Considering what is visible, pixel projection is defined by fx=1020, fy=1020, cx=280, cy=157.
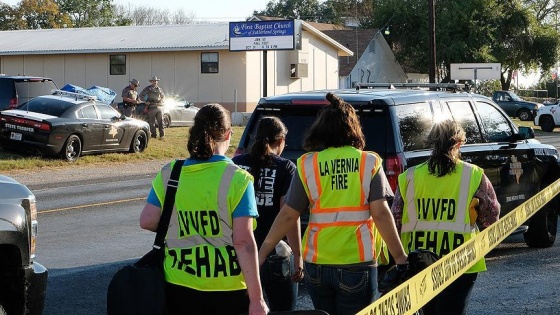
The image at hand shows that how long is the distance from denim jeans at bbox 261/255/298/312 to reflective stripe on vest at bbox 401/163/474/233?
80cm

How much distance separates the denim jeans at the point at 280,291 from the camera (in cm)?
646

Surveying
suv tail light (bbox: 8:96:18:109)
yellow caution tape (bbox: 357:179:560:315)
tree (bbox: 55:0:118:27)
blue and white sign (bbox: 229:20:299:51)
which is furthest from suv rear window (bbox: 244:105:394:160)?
tree (bbox: 55:0:118:27)

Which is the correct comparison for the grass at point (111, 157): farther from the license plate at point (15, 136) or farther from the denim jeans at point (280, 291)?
the denim jeans at point (280, 291)

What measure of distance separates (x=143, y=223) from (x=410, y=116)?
4.64 meters

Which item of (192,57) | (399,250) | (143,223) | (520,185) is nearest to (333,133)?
(399,250)

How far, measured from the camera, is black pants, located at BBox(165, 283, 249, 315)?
494 cm

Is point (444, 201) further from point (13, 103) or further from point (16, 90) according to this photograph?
point (16, 90)

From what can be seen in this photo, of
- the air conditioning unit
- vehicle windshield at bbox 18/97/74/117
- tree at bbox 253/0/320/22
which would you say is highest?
tree at bbox 253/0/320/22

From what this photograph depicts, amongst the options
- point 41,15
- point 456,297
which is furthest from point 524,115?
point 456,297

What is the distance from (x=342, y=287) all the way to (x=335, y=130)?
33.8 inches

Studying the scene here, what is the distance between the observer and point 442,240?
20.4 ft

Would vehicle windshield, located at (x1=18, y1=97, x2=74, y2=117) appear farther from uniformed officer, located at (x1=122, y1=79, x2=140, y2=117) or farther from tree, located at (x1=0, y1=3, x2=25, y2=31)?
tree, located at (x1=0, y1=3, x2=25, y2=31)

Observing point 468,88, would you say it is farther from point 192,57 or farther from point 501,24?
point 501,24

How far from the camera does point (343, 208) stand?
5594 mm
